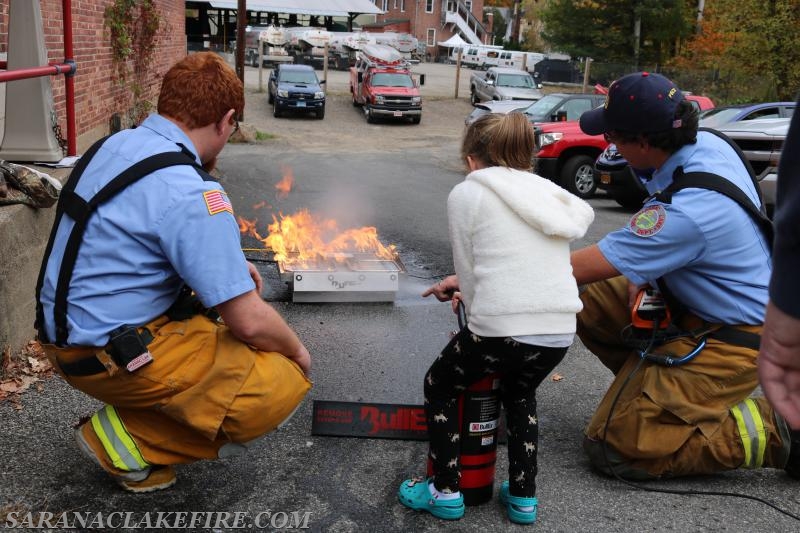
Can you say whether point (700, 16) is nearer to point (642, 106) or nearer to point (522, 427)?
point (642, 106)

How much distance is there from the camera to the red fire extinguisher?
3.16 m

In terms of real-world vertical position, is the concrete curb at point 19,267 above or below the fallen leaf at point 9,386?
above

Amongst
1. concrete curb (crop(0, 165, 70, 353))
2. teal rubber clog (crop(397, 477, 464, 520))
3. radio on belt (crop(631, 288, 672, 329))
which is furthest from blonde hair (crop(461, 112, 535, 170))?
concrete curb (crop(0, 165, 70, 353))

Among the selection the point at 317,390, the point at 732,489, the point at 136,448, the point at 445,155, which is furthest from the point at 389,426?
the point at 445,155

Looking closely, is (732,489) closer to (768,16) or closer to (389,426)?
(389,426)

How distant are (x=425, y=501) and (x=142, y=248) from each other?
4.98ft

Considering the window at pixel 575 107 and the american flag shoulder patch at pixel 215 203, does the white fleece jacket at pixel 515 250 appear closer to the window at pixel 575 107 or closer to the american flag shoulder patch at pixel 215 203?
the american flag shoulder patch at pixel 215 203

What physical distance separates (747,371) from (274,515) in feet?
7.06

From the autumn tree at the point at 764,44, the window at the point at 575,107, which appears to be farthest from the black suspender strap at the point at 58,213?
the autumn tree at the point at 764,44

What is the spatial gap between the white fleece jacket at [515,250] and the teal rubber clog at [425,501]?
2.40ft

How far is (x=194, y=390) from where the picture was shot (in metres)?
2.86

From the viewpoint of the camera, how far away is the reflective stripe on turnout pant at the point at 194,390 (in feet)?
9.36

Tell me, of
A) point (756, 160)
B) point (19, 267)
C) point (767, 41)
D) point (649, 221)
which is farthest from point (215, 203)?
point (767, 41)

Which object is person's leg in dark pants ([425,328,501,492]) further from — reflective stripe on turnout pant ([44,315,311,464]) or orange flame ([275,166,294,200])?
orange flame ([275,166,294,200])
